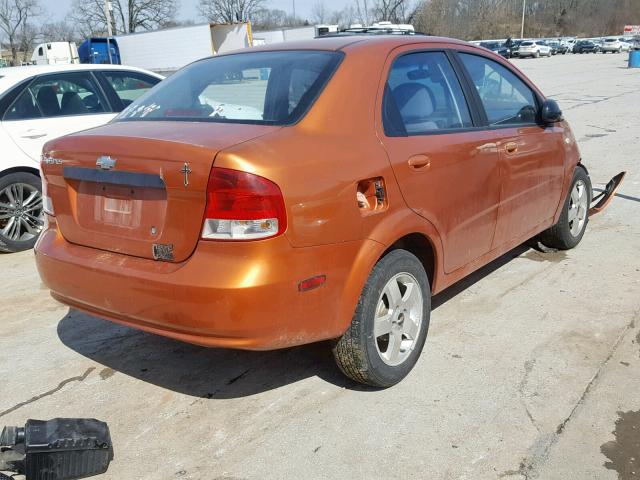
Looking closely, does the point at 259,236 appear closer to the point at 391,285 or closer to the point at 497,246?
the point at 391,285

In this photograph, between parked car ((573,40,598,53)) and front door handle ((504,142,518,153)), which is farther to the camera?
parked car ((573,40,598,53))

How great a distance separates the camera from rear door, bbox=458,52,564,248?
402 centimetres

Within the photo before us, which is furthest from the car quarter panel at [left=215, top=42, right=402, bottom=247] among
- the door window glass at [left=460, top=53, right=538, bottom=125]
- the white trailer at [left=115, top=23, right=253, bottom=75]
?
the white trailer at [left=115, top=23, right=253, bottom=75]

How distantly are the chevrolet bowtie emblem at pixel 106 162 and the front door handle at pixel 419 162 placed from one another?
4.61 ft

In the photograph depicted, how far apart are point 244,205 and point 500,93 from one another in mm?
2469

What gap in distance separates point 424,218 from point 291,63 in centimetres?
108

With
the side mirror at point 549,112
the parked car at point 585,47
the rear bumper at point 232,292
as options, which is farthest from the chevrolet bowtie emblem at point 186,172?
the parked car at point 585,47

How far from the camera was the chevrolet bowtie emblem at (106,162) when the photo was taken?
2840mm

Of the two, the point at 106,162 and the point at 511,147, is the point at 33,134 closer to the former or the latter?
the point at 106,162

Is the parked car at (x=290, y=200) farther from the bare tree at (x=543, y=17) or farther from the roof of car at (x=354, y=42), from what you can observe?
the bare tree at (x=543, y=17)

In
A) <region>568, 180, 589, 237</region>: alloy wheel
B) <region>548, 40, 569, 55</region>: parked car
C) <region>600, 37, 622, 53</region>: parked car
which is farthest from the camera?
<region>548, 40, 569, 55</region>: parked car

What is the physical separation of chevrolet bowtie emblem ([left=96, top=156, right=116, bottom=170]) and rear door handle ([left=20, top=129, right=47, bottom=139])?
3556mm

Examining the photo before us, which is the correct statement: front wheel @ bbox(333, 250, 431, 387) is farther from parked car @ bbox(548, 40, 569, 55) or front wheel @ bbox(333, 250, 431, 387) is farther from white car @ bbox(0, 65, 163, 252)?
parked car @ bbox(548, 40, 569, 55)

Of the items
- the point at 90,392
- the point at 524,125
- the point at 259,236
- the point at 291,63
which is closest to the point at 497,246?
the point at 524,125
